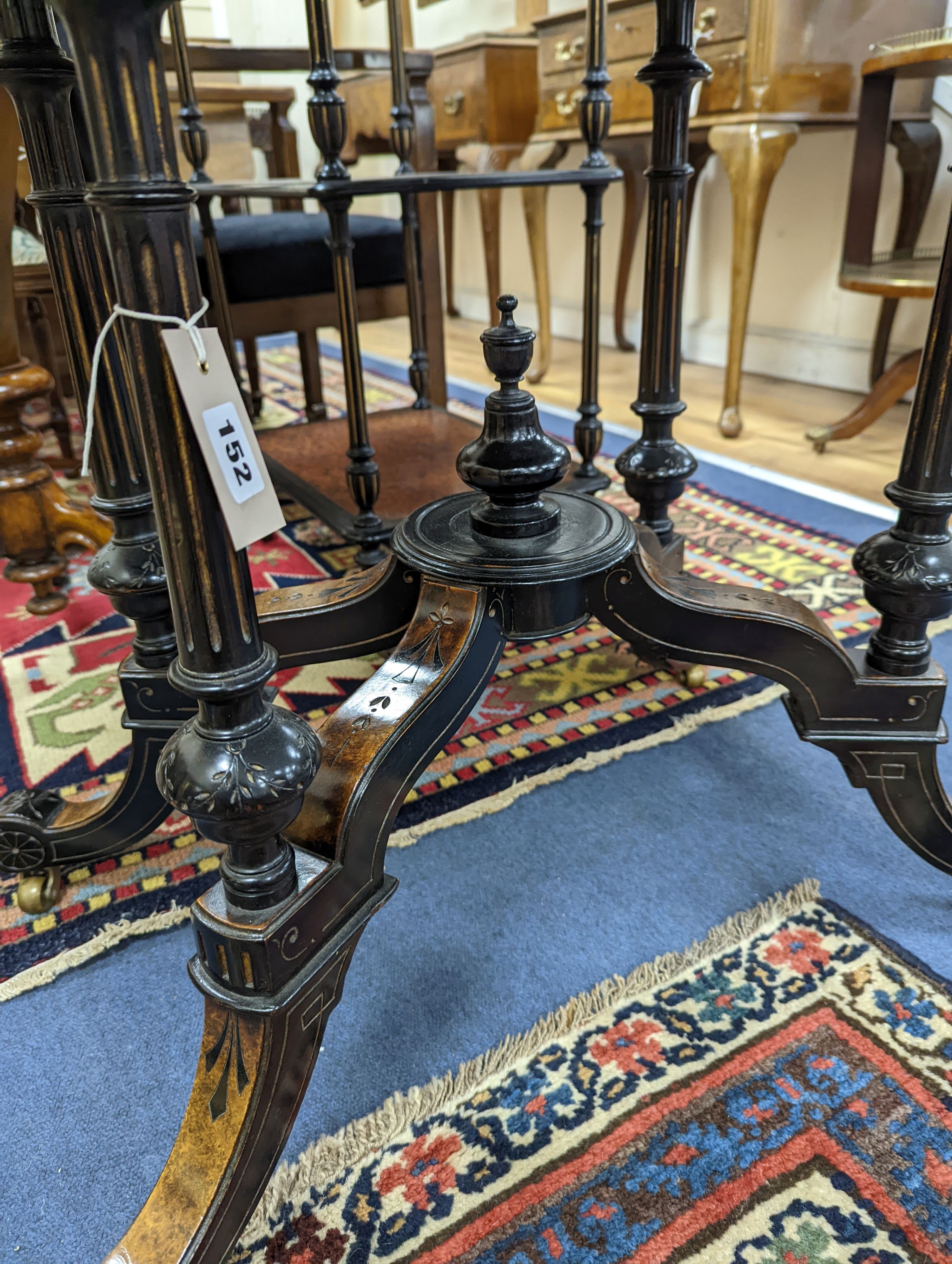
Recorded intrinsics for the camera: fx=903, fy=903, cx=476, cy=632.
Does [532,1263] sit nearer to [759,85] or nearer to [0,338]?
[0,338]

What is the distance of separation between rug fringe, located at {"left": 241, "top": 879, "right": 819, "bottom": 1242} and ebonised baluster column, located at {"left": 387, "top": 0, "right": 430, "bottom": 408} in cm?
104

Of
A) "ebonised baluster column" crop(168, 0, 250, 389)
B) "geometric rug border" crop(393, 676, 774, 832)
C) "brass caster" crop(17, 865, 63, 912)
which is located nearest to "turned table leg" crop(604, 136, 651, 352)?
"ebonised baluster column" crop(168, 0, 250, 389)

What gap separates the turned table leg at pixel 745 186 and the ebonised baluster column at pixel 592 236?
888mm

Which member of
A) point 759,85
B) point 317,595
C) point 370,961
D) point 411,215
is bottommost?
point 370,961

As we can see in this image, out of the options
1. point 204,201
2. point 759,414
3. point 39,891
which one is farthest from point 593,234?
point 759,414

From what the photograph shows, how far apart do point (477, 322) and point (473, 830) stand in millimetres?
3451

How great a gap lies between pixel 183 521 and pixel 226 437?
1.8 inches

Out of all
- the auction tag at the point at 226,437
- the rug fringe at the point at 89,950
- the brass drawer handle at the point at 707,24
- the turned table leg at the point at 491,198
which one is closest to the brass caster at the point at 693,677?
the rug fringe at the point at 89,950

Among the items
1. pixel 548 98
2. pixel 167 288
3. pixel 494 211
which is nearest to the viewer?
pixel 167 288

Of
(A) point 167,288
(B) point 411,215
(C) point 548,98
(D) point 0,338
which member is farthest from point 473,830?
(C) point 548,98

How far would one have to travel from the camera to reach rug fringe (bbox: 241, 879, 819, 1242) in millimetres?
606

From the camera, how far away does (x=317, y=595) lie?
819 mm

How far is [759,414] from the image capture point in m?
2.37

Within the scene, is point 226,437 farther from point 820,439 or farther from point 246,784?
point 820,439
